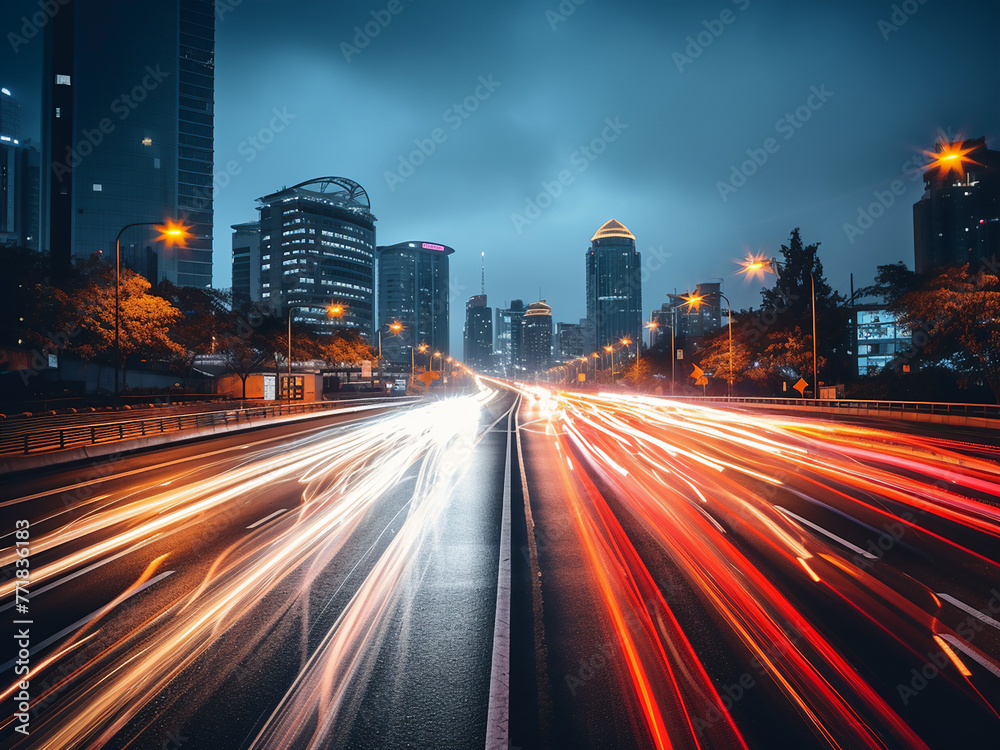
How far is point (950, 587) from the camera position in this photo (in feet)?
22.6

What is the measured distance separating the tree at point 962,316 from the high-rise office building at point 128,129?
137 m

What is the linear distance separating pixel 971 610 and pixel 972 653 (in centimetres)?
127

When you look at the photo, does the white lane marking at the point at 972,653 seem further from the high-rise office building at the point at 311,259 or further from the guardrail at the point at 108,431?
the high-rise office building at the point at 311,259

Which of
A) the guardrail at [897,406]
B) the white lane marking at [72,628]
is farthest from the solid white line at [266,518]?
the guardrail at [897,406]

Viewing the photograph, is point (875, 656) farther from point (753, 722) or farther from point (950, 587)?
point (950, 587)

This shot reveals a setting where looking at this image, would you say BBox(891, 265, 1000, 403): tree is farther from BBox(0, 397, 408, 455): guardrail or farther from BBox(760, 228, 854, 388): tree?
BBox(0, 397, 408, 455): guardrail

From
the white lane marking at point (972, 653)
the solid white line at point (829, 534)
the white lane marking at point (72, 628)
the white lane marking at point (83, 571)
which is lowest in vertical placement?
the white lane marking at point (83, 571)

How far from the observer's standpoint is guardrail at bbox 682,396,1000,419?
104ft

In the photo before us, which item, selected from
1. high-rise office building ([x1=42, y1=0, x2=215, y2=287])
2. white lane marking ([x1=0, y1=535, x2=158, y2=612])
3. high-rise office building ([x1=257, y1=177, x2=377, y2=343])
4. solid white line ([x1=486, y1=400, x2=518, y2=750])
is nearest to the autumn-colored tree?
white lane marking ([x1=0, y1=535, x2=158, y2=612])

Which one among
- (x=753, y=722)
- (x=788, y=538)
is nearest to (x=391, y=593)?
(x=753, y=722)

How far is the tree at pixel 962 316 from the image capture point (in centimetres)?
3256

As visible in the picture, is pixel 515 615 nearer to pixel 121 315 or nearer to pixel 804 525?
pixel 804 525

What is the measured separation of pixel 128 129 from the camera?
13275 cm

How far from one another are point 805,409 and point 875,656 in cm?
4371
